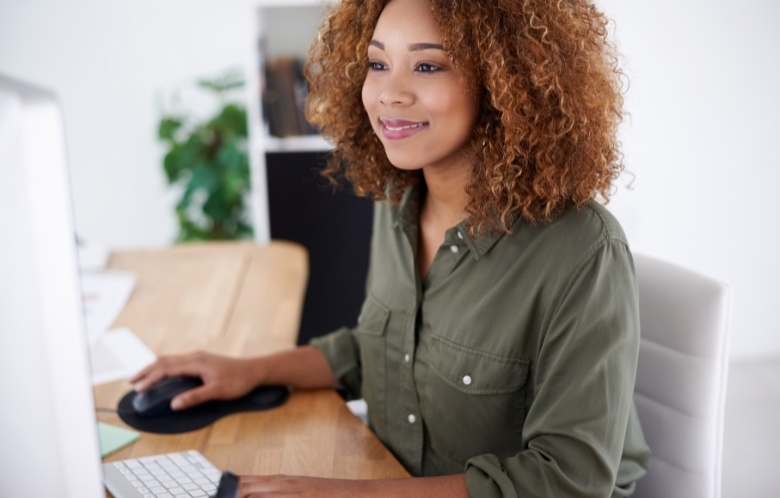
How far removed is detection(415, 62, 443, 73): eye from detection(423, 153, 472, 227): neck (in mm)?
152

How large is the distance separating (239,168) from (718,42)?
190 centimetres

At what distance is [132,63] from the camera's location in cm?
316

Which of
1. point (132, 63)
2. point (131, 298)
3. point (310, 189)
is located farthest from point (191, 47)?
point (131, 298)

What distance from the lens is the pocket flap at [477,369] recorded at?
0.97 metres

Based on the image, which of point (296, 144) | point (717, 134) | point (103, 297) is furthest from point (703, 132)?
point (103, 297)

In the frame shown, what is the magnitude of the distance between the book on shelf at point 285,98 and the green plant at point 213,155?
0.52 m

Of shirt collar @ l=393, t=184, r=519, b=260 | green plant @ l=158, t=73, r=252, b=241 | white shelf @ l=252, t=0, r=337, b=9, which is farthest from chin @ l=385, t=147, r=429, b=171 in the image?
green plant @ l=158, t=73, r=252, b=241

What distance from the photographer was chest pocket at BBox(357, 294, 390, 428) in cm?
119

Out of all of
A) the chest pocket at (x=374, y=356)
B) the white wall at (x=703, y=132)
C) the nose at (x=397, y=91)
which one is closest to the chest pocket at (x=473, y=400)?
the chest pocket at (x=374, y=356)

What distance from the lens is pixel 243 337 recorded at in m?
1.45

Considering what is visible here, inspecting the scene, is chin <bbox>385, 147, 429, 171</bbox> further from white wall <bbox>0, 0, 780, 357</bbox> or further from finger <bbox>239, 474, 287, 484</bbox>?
white wall <bbox>0, 0, 780, 357</bbox>

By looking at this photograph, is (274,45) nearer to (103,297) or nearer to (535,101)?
(103,297)

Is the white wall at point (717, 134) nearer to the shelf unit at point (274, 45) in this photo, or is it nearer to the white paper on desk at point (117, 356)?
the shelf unit at point (274, 45)

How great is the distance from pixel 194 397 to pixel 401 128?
561 mm
